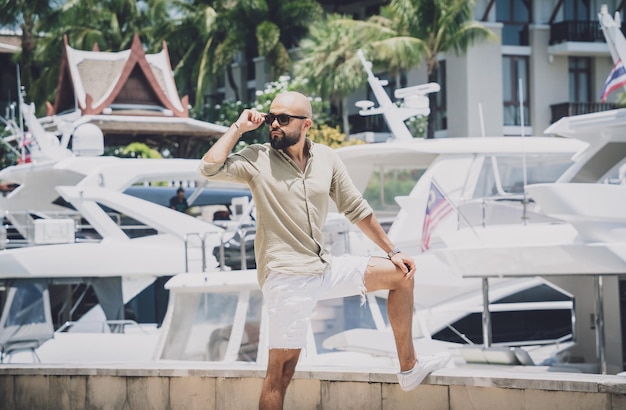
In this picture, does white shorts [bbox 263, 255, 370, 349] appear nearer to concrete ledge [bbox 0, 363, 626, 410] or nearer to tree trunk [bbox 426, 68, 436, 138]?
concrete ledge [bbox 0, 363, 626, 410]

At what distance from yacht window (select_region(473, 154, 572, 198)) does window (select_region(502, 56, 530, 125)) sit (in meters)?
23.2

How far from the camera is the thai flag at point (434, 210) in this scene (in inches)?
594

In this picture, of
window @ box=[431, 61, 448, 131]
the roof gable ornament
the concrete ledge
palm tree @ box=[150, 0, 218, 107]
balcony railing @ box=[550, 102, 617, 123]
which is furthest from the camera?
palm tree @ box=[150, 0, 218, 107]

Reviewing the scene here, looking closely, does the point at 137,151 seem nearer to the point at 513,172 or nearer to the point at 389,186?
the point at 389,186

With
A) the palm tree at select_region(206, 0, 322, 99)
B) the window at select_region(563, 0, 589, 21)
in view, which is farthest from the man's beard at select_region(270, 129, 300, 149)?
the palm tree at select_region(206, 0, 322, 99)

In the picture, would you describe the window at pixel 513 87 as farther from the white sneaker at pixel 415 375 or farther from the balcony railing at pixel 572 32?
the white sneaker at pixel 415 375

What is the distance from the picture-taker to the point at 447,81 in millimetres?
41031

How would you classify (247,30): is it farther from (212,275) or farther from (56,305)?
(212,275)

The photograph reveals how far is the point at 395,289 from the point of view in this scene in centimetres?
601

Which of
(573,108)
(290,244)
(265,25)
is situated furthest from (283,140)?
(265,25)

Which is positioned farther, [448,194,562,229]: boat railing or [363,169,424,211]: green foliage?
[363,169,424,211]: green foliage

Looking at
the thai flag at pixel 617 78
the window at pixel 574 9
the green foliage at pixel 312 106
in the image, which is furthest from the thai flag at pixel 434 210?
the window at pixel 574 9

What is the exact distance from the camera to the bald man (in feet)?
19.1

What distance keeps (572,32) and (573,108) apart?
268 cm
